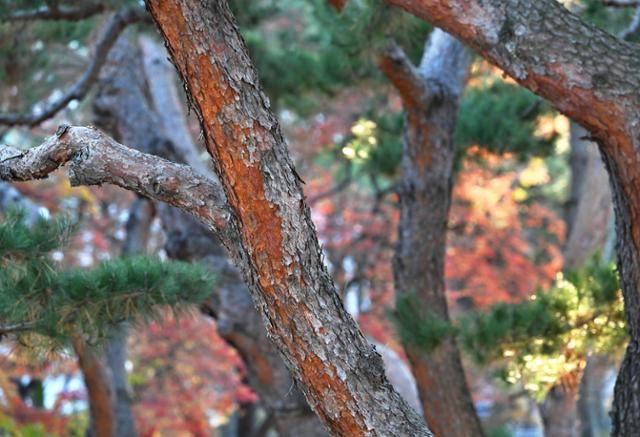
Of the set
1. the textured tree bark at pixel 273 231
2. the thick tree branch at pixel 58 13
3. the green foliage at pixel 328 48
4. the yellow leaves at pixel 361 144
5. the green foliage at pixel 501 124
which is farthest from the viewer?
the green foliage at pixel 501 124

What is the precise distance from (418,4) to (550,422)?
14.1ft

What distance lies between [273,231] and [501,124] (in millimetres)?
3512

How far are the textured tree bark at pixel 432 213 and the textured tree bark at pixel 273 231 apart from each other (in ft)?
6.38

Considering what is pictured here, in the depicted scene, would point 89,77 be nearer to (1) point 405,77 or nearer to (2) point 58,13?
(2) point 58,13

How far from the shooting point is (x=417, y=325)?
13.2 ft

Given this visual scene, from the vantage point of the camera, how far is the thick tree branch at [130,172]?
2.32 metres

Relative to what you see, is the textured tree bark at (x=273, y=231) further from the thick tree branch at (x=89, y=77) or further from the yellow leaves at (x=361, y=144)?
the thick tree branch at (x=89, y=77)

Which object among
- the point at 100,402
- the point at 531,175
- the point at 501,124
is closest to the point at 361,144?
the point at 501,124

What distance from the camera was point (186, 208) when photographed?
2.38m

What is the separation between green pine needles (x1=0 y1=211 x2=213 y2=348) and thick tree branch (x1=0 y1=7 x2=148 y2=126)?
6.10ft

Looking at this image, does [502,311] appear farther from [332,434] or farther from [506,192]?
[506,192]

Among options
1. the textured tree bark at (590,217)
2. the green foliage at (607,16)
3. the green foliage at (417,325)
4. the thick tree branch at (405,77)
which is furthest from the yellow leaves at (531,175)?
the green foliage at (417,325)

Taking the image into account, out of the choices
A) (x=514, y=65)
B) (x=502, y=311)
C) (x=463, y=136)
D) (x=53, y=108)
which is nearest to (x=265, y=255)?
(x=514, y=65)

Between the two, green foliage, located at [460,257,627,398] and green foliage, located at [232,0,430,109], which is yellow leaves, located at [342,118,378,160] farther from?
green foliage, located at [460,257,627,398]
